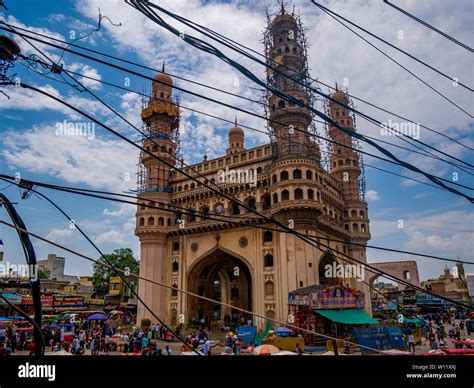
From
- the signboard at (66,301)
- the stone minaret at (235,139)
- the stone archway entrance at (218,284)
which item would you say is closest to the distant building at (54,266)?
the signboard at (66,301)

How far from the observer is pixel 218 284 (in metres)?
50.5

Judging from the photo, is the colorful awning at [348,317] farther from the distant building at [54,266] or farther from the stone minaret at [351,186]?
the distant building at [54,266]

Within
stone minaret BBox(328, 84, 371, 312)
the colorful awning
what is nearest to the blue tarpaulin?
the colorful awning

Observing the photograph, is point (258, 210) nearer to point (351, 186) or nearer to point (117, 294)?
point (351, 186)

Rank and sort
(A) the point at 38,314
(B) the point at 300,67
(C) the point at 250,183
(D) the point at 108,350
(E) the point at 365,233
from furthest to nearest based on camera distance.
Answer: (E) the point at 365,233 → (B) the point at 300,67 → (C) the point at 250,183 → (D) the point at 108,350 → (A) the point at 38,314

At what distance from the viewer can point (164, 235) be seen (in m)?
42.2

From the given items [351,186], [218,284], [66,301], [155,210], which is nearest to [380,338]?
[155,210]

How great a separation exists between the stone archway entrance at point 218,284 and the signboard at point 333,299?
447 inches

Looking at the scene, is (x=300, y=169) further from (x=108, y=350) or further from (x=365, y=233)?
(x=108, y=350)

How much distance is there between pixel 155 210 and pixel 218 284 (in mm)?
15561

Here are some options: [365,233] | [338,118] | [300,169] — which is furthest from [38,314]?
[338,118]

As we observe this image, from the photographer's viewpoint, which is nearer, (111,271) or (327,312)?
(327,312)

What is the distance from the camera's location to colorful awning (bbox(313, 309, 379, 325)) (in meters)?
26.7
